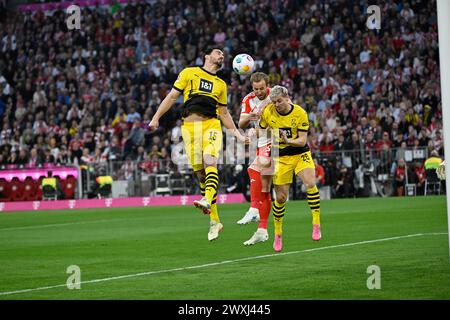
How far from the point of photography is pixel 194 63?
1435 inches

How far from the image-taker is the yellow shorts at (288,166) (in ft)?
45.8

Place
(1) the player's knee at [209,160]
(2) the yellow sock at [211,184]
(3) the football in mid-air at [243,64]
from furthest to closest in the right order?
(3) the football in mid-air at [243,64]
(1) the player's knee at [209,160]
(2) the yellow sock at [211,184]

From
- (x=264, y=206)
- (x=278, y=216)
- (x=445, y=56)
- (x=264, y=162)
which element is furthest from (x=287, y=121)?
(x=445, y=56)

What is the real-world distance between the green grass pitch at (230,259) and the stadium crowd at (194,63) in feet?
32.4

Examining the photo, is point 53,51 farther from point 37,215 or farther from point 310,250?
point 310,250

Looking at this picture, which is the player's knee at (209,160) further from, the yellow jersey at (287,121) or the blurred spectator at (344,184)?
the blurred spectator at (344,184)

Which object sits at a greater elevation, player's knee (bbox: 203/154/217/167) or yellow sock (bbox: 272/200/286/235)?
player's knee (bbox: 203/154/217/167)

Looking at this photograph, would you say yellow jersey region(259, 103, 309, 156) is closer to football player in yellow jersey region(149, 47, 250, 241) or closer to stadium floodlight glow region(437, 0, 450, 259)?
football player in yellow jersey region(149, 47, 250, 241)

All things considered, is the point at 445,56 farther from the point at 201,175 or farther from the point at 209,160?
the point at 201,175

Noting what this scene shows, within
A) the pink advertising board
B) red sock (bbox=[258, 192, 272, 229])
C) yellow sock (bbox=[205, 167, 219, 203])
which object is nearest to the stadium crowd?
the pink advertising board

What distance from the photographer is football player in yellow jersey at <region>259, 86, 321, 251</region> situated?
538 inches

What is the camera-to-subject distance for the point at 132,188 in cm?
3169

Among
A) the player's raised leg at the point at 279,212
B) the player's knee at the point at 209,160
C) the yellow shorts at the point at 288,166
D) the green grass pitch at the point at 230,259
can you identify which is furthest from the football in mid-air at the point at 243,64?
the player's raised leg at the point at 279,212

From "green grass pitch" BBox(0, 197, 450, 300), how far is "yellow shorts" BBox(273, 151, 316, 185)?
3.37ft
